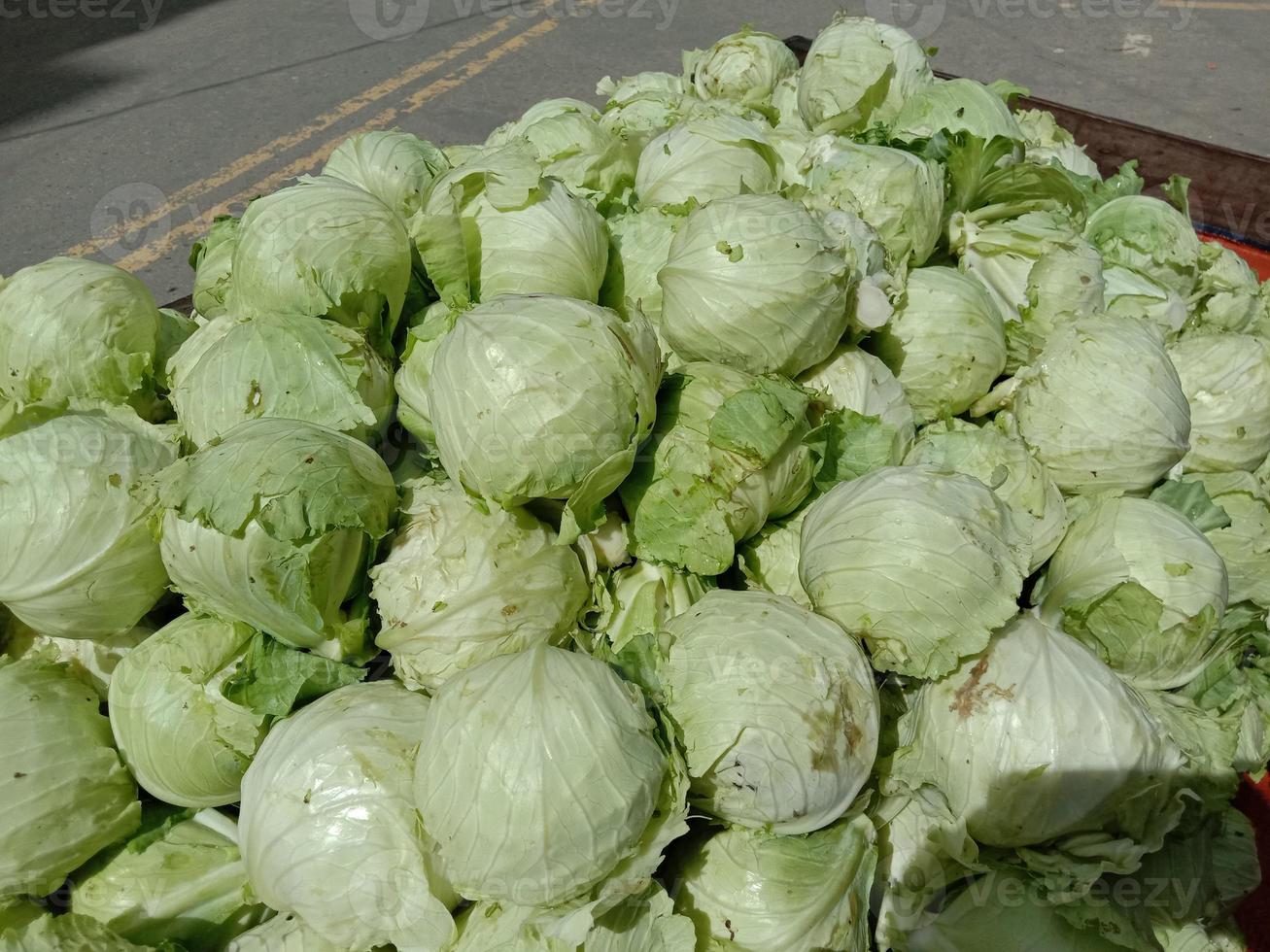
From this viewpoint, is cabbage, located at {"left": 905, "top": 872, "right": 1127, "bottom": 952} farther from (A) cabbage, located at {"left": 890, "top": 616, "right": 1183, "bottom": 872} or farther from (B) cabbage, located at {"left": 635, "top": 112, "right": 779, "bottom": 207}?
(B) cabbage, located at {"left": 635, "top": 112, "right": 779, "bottom": 207}

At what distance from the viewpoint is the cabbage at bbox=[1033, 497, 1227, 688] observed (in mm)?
2111

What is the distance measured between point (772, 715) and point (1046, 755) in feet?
2.00

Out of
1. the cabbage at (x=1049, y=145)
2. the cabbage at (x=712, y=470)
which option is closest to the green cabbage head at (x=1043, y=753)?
the cabbage at (x=712, y=470)

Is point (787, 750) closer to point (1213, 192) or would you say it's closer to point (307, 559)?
point (307, 559)

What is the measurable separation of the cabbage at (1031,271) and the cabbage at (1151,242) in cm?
29

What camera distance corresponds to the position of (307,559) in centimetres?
183

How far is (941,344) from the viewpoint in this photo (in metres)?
2.61

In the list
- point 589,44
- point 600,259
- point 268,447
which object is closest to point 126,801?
point 268,447

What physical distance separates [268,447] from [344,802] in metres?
0.75

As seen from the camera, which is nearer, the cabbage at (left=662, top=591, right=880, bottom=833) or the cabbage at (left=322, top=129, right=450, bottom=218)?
the cabbage at (left=662, top=591, right=880, bottom=833)

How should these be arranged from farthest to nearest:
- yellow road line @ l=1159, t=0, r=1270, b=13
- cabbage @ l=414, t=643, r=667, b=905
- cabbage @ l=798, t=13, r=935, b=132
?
1. yellow road line @ l=1159, t=0, r=1270, b=13
2. cabbage @ l=798, t=13, r=935, b=132
3. cabbage @ l=414, t=643, r=667, b=905

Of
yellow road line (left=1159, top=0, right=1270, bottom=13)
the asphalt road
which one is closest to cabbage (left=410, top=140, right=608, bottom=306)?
the asphalt road

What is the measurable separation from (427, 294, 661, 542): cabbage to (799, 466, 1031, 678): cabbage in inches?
21.4

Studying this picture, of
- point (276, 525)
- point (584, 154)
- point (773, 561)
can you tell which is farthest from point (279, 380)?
point (584, 154)
